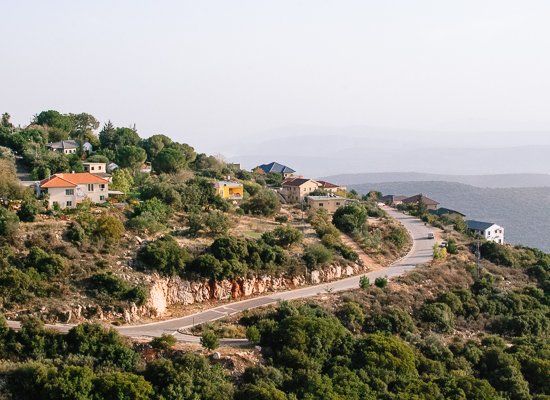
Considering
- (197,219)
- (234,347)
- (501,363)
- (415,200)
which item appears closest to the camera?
(234,347)

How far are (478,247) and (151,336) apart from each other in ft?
86.0

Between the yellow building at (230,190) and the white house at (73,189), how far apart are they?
9.33m

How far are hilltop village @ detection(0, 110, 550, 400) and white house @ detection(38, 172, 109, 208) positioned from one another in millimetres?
118

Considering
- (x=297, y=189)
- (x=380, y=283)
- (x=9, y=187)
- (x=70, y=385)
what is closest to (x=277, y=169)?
(x=297, y=189)

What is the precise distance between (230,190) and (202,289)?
16.8m

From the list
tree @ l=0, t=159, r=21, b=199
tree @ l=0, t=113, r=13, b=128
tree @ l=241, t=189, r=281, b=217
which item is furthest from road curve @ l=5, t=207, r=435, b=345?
tree @ l=0, t=113, r=13, b=128

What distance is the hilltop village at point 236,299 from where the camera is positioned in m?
22.5

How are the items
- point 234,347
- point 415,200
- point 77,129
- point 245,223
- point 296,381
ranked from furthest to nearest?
point 415,200, point 77,129, point 245,223, point 234,347, point 296,381

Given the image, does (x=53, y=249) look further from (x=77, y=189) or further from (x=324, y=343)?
(x=324, y=343)

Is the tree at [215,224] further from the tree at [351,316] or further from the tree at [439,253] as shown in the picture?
the tree at [439,253]

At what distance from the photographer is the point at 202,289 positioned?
31.0 m

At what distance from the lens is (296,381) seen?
23.3 metres

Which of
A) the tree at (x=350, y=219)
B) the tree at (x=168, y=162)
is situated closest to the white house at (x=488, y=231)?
the tree at (x=350, y=219)

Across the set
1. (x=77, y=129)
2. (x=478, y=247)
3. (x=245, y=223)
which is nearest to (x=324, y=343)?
(x=245, y=223)
